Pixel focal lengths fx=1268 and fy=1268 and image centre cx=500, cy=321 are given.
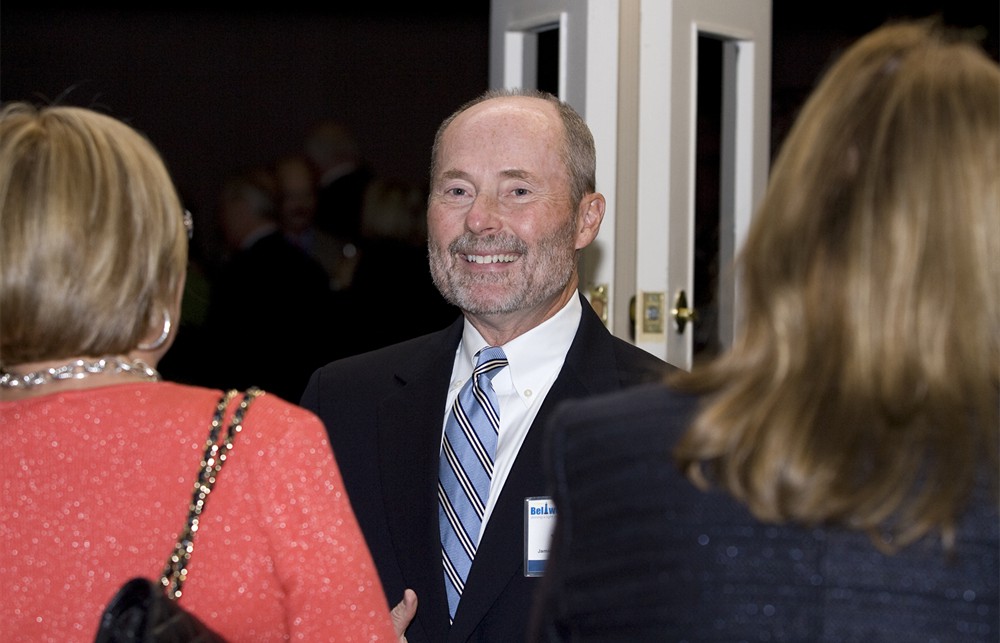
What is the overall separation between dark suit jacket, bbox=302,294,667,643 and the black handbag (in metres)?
0.87

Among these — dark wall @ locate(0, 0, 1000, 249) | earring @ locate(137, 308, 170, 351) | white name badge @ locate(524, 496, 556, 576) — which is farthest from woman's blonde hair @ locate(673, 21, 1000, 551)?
dark wall @ locate(0, 0, 1000, 249)

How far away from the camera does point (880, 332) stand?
106 centimetres

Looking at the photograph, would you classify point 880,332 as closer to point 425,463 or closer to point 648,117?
point 425,463

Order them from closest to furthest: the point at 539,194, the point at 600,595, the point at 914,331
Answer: the point at 914,331 → the point at 600,595 → the point at 539,194

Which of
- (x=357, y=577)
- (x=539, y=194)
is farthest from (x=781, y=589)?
(x=539, y=194)

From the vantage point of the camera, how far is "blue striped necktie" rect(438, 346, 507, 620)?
220 cm

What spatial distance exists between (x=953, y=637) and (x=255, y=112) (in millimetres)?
7104

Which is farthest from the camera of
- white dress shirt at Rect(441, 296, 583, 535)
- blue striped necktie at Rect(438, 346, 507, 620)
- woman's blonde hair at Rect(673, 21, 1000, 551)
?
white dress shirt at Rect(441, 296, 583, 535)

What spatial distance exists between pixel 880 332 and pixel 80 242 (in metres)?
0.80

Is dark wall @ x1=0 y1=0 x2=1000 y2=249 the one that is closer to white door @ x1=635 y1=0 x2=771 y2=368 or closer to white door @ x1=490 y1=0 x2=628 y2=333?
white door @ x1=635 y1=0 x2=771 y2=368

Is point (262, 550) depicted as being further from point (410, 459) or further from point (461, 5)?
point (461, 5)

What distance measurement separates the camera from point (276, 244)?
5.77 m

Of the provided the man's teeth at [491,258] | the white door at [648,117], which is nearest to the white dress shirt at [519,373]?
the man's teeth at [491,258]

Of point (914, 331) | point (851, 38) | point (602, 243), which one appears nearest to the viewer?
point (914, 331)
